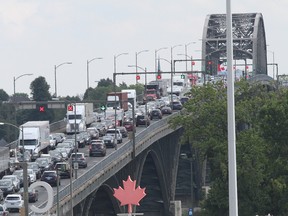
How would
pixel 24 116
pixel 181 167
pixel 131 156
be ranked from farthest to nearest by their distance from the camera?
pixel 24 116, pixel 181 167, pixel 131 156

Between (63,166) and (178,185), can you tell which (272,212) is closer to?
(63,166)

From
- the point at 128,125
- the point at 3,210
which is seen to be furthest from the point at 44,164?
the point at 128,125

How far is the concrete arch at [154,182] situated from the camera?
13238 centimetres

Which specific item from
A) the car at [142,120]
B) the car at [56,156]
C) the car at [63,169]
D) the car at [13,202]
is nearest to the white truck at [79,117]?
the car at [142,120]

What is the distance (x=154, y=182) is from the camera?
139375mm

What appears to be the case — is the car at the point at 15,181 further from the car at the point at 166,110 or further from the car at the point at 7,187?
the car at the point at 166,110

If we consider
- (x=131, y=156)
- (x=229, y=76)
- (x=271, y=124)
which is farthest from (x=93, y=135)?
(x=229, y=76)

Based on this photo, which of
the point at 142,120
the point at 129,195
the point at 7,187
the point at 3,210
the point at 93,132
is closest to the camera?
the point at 129,195

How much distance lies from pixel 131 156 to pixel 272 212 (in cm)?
3861

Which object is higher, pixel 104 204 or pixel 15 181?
pixel 15 181

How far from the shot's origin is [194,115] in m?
97.1

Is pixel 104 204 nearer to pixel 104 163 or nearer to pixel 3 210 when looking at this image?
pixel 104 163

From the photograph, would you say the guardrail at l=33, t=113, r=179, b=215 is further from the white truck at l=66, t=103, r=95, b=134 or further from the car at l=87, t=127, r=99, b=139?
the white truck at l=66, t=103, r=95, b=134

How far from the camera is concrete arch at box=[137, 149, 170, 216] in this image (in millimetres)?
132375
